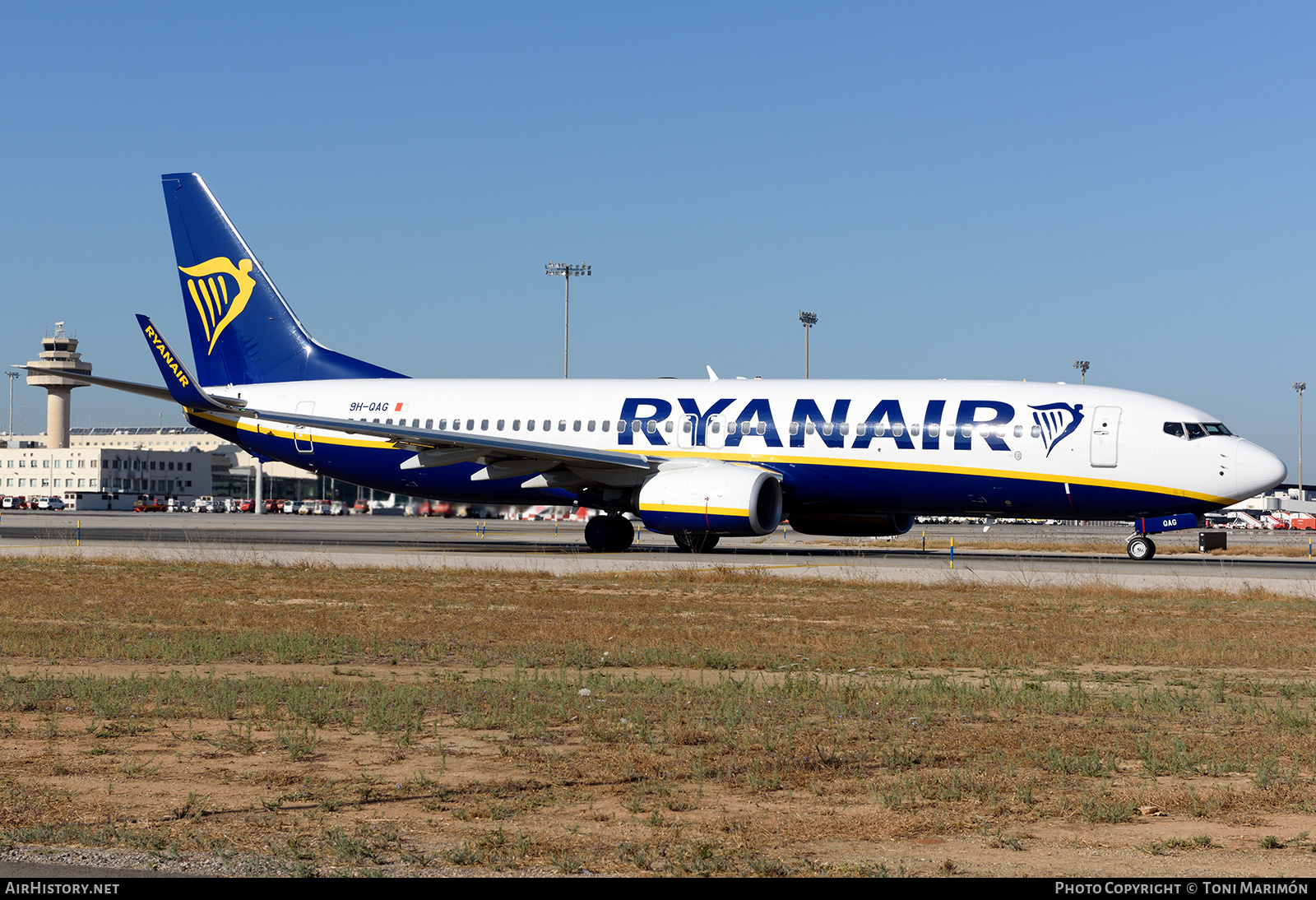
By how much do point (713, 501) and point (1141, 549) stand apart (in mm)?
12060

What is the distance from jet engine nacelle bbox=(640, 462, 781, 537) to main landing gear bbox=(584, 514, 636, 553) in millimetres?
2871

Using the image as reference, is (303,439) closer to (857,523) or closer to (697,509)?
(697,509)

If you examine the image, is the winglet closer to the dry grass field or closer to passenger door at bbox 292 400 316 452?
passenger door at bbox 292 400 316 452

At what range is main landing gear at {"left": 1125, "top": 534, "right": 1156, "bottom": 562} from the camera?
34.5 metres

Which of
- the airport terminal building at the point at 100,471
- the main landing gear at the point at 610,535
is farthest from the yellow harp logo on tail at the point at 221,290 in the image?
the airport terminal building at the point at 100,471

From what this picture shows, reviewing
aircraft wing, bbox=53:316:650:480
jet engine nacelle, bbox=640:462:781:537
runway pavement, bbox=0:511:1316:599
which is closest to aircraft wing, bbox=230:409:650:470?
aircraft wing, bbox=53:316:650:480

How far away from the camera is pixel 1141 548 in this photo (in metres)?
34.8

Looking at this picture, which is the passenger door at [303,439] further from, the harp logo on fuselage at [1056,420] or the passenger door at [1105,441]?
the passenger door at [1105,441]

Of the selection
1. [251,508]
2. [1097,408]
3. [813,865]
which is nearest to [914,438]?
[1097,408]

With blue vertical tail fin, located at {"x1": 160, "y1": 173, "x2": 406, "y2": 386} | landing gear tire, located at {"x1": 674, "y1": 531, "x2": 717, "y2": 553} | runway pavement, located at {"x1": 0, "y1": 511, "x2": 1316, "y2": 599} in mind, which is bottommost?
runway pavement, located at {"x1": 0, "y1": 511, "x2": 1316, "y2": 599}

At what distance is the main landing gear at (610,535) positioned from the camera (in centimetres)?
3562

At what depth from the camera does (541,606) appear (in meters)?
21.1

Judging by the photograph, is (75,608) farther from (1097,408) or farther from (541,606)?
(1097,408)
